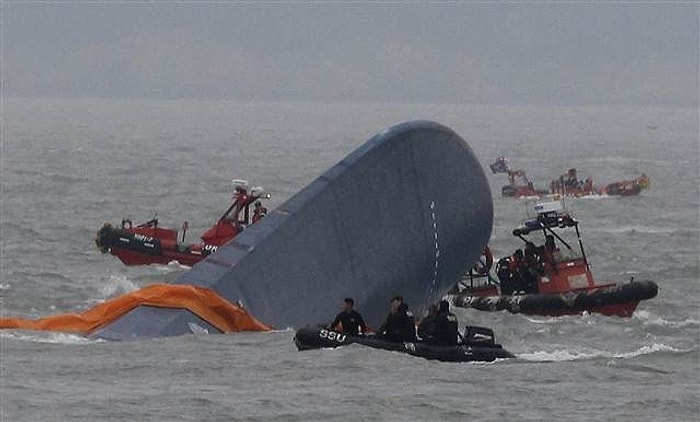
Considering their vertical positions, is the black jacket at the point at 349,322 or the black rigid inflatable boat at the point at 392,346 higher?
the black jacket at the point at 349,322

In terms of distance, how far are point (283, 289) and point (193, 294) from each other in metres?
2.33

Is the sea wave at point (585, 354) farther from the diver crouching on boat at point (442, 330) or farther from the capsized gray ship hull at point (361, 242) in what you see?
the capsized gray ship hull at point (361, 242)

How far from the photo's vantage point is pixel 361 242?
33.6m

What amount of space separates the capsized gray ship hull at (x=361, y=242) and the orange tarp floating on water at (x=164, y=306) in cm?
18

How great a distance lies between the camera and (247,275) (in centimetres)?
3127

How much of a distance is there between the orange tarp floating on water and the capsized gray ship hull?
18 centimetres

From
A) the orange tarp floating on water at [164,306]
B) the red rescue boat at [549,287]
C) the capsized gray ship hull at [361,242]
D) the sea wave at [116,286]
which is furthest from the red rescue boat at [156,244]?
the orange tarp floating on water at [164,306]

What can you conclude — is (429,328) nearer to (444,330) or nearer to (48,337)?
(444,330)

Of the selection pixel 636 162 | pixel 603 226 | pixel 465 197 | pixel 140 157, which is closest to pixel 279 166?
pixel 140 157

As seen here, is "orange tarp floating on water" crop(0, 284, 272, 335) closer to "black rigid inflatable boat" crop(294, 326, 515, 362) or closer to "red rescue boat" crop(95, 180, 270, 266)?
"black rigid inflatable boat" crop(294, 326, 515, 362)

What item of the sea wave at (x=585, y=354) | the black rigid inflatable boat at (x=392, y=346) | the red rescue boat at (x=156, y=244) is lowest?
the sea wave at (x=585, y=354)

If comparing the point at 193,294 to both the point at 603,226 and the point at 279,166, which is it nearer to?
the point at 603,226

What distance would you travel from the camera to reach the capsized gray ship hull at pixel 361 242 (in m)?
31.2

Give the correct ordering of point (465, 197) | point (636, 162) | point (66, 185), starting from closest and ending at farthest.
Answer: point (465, 197)
point (66, 185)
point (636, 162)
